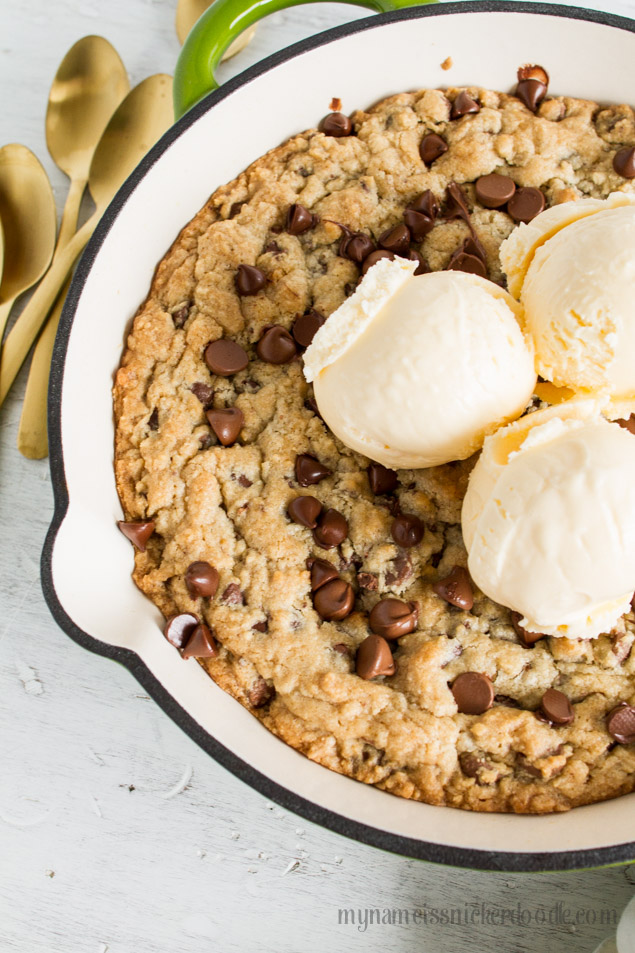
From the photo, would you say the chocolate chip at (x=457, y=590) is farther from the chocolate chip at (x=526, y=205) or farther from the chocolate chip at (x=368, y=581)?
the chocolate chip at (x=526, y=205)

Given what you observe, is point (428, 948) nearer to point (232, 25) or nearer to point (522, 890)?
point (522, 890)

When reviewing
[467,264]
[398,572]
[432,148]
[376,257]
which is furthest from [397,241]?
[398,572]

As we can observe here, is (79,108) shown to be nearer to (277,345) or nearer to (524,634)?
(277,345)

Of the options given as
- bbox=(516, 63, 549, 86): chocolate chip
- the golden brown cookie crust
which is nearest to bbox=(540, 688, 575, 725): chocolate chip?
the golden brown cookie crust

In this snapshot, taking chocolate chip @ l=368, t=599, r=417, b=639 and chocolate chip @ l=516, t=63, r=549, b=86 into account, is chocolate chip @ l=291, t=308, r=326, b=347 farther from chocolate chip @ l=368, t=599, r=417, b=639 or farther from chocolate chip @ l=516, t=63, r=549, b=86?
chocolate chip @ l=516, t=63, r=549, b=86

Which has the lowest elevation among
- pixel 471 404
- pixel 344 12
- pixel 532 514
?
pixel 532 514

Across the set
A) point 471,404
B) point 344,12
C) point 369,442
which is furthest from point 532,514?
point 344,12
